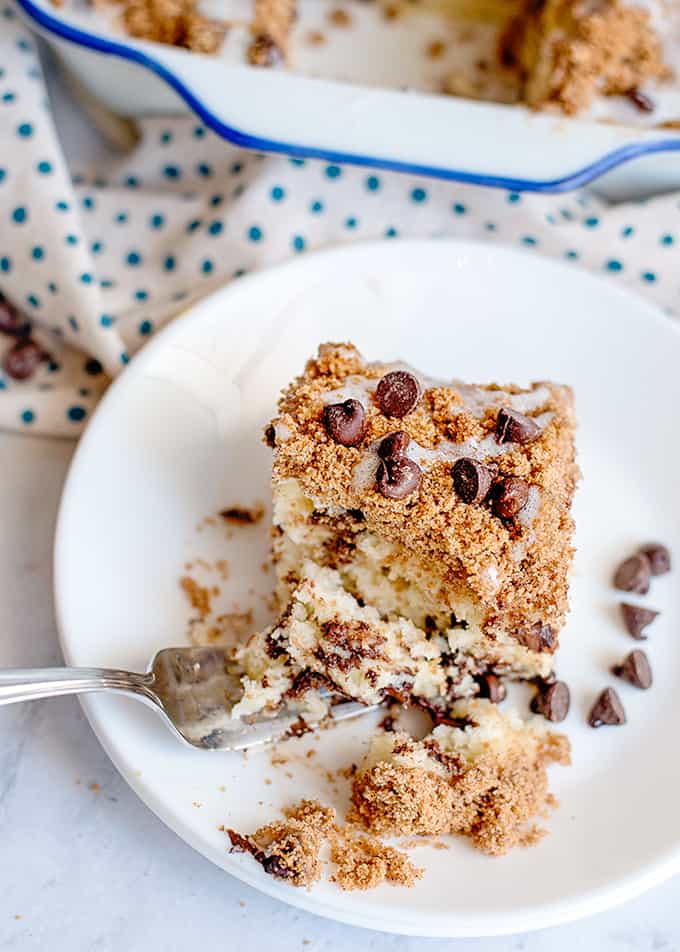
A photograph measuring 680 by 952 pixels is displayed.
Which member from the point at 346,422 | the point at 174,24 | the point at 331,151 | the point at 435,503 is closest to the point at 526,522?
the point at 435,503

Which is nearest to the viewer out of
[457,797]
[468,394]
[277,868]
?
[277,868]

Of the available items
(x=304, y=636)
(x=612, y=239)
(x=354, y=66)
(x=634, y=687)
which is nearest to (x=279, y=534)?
(x=304, y=636)

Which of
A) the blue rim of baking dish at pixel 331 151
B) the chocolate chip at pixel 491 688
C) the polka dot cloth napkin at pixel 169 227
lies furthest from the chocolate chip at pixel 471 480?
the polka dot cloth napkin at pixel 169 227

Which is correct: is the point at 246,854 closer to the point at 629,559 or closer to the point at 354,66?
the point at 629,559

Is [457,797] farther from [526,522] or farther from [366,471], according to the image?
[366,471]

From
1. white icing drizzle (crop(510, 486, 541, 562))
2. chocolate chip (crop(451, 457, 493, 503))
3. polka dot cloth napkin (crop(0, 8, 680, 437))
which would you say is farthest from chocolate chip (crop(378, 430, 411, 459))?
polka dot cloth napkin (crop(0, 8, 680, 437))

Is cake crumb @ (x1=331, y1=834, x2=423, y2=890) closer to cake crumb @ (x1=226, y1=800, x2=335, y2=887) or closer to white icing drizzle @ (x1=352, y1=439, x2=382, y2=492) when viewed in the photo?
cake crumb @ (x1=226, y1=800, x2=335, y2=887)

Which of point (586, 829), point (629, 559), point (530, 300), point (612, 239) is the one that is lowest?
point (586, 829)
